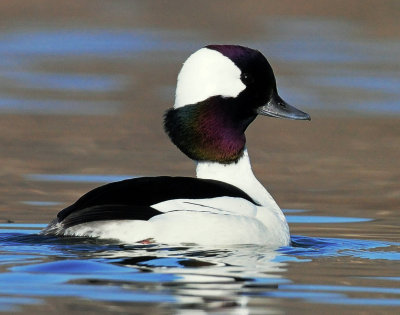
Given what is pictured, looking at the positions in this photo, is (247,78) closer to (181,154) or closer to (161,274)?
(161,274)

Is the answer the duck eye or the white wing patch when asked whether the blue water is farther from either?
the duck eye

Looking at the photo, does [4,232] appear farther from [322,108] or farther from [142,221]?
[322,108]

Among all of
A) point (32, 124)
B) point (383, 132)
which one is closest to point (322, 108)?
point (383, 132)

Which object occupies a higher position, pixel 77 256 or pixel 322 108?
pixel 322 108

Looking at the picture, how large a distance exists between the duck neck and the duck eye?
0.50 m

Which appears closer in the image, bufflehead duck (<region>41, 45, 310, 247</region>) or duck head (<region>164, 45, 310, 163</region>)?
bufflehead duck (<region>41, 45, 310, 247</region>)

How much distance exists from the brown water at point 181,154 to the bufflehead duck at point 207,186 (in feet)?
0.40

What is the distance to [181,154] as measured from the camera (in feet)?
46.2

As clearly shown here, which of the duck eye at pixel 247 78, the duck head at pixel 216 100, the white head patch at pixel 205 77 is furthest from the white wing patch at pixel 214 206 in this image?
the duck eye at pixel 247 78

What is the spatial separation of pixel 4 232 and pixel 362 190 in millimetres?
3980

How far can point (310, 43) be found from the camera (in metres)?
22.8

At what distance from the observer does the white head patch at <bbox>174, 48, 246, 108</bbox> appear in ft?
30.0

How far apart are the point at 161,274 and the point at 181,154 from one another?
6.44 metres

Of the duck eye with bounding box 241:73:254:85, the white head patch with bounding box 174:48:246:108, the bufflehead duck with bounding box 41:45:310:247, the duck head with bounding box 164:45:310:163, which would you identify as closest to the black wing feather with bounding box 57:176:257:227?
the bufflehead duck with bounding box 41:45:310:247
